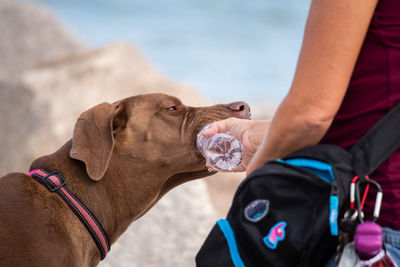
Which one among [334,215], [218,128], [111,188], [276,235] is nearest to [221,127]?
[218,128]

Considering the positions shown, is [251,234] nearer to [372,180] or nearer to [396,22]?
[372,180]

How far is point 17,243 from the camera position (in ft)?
10.9

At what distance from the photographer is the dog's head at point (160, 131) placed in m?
4.19

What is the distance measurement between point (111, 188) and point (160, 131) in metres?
0.65

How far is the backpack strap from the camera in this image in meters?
1.86

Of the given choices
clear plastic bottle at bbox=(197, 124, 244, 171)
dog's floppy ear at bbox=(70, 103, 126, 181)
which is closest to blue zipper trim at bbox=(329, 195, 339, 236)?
clear plastic bottle at bbox=(197, 124, 244, 171)

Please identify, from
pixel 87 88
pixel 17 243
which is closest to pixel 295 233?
pixel 17 243

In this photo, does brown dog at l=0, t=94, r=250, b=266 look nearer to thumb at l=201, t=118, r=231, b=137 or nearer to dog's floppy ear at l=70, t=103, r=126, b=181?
dog's floppy ear at l=70, t=103, r=126, b=181

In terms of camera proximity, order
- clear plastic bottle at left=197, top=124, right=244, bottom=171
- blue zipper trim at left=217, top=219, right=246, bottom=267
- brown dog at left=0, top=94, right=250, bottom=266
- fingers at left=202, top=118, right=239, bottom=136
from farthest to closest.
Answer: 1. brown dog at left=0, top=94, right=250, bottom=266
2. clear plastic bottle at left=197, top=124, right=244, bottom=171
3. fingers at left=202, top=118, right=239, bottom=136
4. blue zipper trim at left=217, top=219, right=246, bottom=267

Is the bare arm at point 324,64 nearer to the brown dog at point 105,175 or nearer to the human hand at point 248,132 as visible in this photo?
the human hand at point 248,132

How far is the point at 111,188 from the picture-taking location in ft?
13.2

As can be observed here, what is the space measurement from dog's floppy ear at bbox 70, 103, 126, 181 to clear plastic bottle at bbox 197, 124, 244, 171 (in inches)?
27.1

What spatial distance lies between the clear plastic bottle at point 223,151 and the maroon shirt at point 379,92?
115cm

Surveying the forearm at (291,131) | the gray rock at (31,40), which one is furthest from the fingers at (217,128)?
the gray rock at (31,40)
